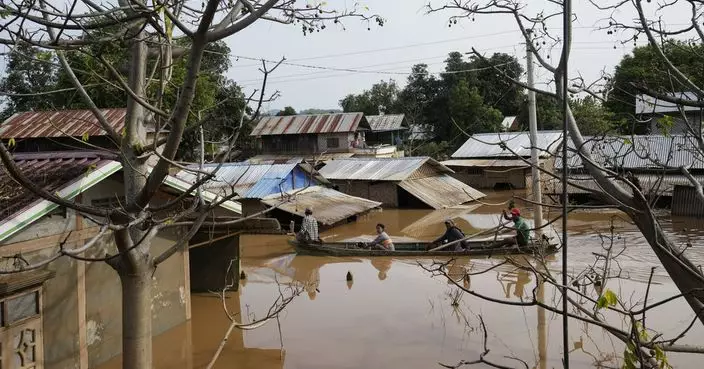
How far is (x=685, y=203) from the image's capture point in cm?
2148

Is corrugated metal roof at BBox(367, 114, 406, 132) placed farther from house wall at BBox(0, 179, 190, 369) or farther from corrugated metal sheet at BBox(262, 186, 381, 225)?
house wall at BBox(0, 179, 190, 369)

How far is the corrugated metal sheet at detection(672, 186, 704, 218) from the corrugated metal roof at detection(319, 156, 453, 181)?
10116mm

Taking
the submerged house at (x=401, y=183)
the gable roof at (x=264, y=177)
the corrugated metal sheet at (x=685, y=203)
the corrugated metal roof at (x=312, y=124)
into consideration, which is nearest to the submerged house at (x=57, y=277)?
the gable roof at (x=264, y=177)

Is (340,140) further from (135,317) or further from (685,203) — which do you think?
(135,317)

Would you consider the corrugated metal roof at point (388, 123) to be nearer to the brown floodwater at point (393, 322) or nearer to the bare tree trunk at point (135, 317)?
the brown floodwater at point (393, 322)

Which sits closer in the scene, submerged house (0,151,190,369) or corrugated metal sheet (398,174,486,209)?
submerged house (0,151,190,369)

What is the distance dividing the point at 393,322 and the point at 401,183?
15.6 meters

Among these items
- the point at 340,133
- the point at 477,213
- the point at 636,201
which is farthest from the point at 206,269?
the point at 340,133

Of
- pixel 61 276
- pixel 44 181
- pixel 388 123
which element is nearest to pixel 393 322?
pixel 61 276

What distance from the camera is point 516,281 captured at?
1361cm

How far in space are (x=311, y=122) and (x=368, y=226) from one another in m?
16.8

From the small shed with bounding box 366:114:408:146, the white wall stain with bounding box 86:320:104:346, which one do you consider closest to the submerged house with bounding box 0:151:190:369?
the white wall stain with bounding box 86:320:104:346

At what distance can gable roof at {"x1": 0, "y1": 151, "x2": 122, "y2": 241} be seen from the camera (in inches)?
249

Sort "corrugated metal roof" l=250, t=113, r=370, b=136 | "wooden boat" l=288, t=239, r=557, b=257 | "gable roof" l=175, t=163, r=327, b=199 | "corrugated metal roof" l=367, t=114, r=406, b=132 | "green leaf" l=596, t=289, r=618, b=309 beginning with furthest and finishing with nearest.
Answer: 1. "corrugated metal roof" l=367, t=114, r=406, b=132
2. "corrugated metal roof" l=250, t=113, r=370, b=136
3. "gable roof" l=175, t=163, r=327, b=199
4. "wooden boat" l=288, t=239, r=557, b=257
5. "green leaf" l=596, t=289, r=618, b=309
